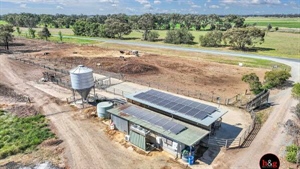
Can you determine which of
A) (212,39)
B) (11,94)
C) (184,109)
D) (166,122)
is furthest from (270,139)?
(212,39)

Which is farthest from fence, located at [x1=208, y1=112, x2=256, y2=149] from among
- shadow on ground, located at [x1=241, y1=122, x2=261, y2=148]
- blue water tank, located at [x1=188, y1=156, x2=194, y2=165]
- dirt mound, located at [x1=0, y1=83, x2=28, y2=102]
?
dirt mound, located at [x1=0, y1=83, x2=28, y2=102]

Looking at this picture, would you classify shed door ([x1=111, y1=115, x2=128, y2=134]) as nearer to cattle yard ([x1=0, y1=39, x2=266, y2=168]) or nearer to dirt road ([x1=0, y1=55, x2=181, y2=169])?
cattle yard ([x1=0, y1=39, x2=266, y2=168])

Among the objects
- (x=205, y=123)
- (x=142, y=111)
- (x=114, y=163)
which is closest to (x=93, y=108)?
(x=142, y=111)

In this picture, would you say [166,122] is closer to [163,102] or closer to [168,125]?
[168,125]

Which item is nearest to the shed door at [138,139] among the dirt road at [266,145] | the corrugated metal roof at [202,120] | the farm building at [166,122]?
the farm building at [166,122]

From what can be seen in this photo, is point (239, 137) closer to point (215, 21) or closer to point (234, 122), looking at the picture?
point (234, 122)
